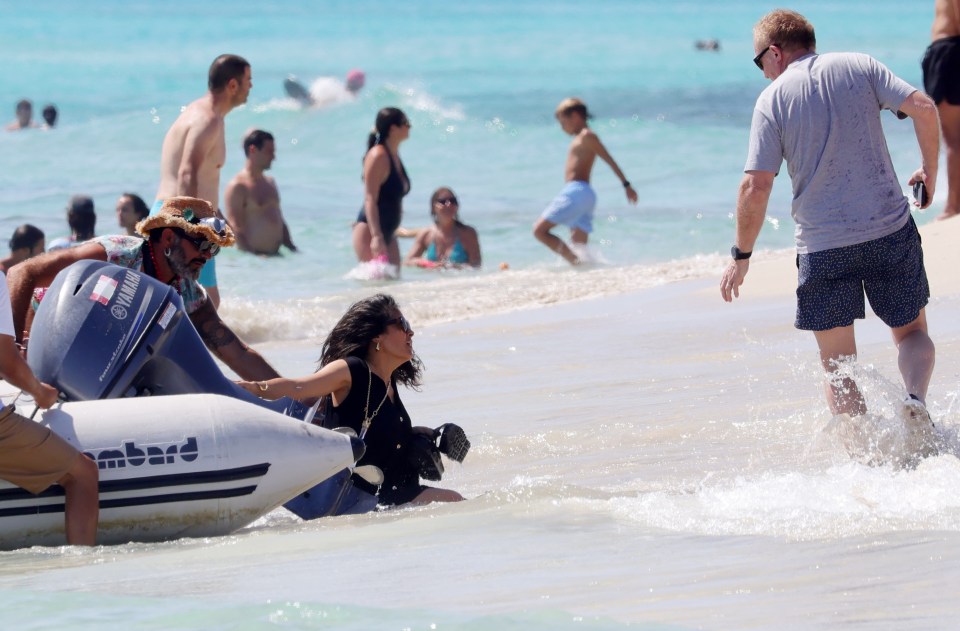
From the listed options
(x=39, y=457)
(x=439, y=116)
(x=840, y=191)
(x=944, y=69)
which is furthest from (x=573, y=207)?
(x=439, y=116)

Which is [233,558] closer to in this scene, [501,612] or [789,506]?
[501,612]

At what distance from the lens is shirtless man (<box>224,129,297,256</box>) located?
40.9 ft

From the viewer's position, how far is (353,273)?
1200 centimetres

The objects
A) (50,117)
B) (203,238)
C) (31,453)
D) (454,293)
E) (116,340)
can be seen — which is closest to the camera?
(31,453)

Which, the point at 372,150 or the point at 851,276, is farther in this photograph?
the point at 372,150

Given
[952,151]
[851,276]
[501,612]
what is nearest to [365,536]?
[501,612]

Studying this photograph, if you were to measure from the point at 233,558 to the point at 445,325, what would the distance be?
16.4 ft

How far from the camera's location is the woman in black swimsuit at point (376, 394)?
188 inches

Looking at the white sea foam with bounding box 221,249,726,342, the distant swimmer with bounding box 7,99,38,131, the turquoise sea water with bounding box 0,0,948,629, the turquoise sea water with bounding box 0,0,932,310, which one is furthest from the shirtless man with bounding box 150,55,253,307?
the distant swimmer with bounding box 7,99,38,131

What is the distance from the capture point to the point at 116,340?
4520mm

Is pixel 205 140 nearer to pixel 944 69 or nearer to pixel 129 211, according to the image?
pixel 129 211

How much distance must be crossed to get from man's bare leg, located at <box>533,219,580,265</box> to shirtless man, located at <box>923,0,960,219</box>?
150 inches

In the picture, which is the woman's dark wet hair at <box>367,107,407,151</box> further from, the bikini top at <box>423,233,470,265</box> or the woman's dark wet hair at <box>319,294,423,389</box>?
the woman's dark wet hair at <box>319,294,423,389</box>

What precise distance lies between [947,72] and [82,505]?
6.53 meters
